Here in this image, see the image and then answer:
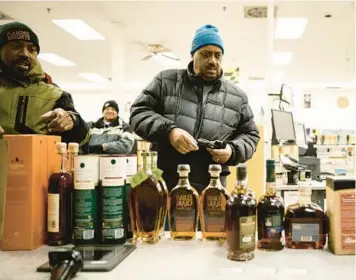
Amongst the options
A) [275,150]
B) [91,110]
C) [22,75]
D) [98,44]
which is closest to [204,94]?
[22,75]

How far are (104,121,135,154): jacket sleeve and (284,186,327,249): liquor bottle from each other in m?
2.95

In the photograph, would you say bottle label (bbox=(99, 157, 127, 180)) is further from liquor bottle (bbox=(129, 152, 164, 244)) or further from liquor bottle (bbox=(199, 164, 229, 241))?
liquor bottle (bbox=(199, 164, 229, 241))

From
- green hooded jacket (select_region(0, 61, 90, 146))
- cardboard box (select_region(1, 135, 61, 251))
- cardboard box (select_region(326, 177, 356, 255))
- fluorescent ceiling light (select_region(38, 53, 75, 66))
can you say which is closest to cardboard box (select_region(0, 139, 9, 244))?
cardboard box (select_region(1, 135, 61, 251))

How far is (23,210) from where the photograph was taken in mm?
1181

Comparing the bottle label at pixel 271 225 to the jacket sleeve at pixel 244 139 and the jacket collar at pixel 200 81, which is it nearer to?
the jacket sleeve at pixel 244 139

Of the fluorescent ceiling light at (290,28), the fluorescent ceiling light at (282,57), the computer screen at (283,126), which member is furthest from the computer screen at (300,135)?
the fluorescent ceiling light at (282,57)

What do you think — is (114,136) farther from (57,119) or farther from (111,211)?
(111,211)

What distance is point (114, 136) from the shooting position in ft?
13.7

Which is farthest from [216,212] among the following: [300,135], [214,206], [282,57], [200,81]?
[282,57]

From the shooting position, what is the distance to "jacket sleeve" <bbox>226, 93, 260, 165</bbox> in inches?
67.9

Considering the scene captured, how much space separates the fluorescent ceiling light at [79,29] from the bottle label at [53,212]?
5174 mm

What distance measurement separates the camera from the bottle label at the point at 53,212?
1.20 metres

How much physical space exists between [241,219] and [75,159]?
51 centimetres

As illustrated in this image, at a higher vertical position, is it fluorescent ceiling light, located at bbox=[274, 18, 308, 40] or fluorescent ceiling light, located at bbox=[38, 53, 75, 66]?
fluorescent ceiling light, located at bbox=[38, 53, 75, 66]
